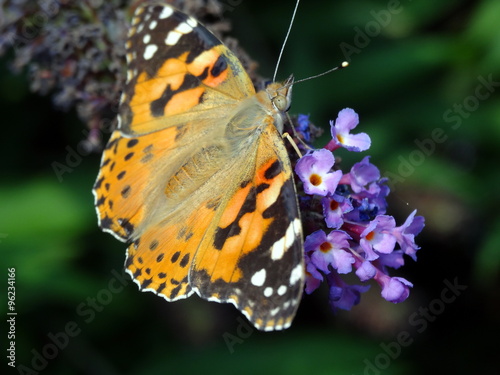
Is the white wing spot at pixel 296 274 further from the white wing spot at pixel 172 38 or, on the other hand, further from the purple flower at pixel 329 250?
the white wing spot at pixel 172 38

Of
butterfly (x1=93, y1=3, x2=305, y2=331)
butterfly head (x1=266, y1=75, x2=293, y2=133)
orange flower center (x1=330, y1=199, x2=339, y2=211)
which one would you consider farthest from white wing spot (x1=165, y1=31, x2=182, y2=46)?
orange flower center (x1=330, y1=199, x2=339, y2=211)

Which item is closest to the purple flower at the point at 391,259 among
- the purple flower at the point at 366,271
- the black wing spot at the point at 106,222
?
the purple flower at the point at 366,271

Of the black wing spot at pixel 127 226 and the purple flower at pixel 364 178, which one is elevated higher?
the purple flower at pixel 364 178

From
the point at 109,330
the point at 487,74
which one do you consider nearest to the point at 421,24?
the point at 487,74

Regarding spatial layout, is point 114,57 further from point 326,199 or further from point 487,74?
point 487,74
